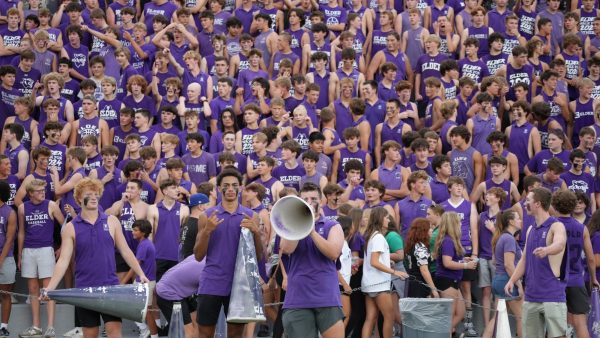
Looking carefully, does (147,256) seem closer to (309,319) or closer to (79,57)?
(309,319)

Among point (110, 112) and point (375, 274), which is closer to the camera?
point (375, 274)

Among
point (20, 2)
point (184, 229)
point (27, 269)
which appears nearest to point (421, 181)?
point (184, 229)

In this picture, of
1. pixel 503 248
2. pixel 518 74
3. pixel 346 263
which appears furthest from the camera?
pixel 518 74

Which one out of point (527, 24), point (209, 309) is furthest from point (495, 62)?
point (209, 309)

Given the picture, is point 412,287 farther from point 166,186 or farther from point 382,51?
point 382,51

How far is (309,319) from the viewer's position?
37.2ft

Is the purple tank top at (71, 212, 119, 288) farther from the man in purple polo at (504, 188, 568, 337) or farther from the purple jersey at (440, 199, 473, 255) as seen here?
the purple jersey at (440, 199, 473, 255)

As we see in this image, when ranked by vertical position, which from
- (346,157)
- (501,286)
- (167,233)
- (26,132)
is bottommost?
(501,286)

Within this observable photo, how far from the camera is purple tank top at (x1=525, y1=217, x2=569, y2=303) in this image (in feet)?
42.7

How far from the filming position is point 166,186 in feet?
53.4

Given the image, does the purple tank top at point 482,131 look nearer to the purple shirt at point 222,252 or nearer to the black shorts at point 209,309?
the purple shirt at point 222,252

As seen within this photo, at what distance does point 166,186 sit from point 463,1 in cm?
809

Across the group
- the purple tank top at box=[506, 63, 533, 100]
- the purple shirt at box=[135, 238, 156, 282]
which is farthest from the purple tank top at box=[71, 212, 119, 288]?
the purple tank top at box=[506, 63, 533, 100]

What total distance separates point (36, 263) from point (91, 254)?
4094 mm
